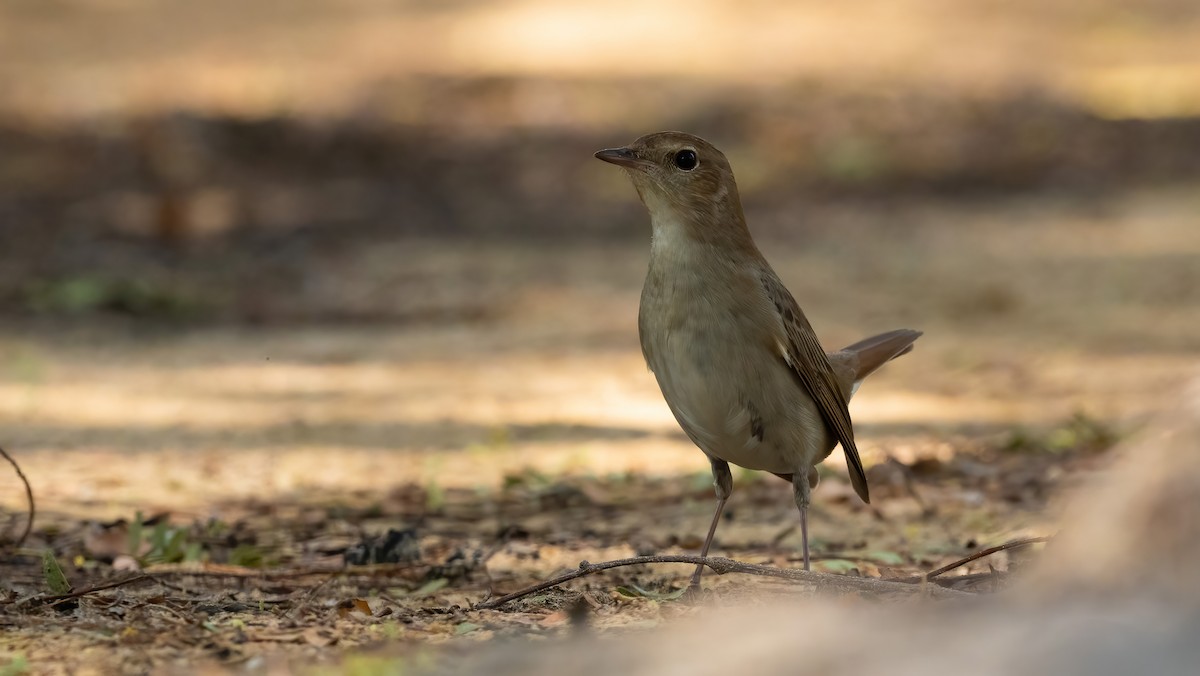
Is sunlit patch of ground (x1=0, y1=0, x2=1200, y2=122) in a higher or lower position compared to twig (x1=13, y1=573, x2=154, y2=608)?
higher

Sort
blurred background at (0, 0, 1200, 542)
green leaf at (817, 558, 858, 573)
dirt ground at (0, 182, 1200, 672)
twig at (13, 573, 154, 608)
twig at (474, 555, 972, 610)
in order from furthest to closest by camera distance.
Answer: blurred background at (0, 0, 1200, 542)
green leaf at (817, 558, 858, 573)
dirt ground at (0, 182, 1200, 672)
twig at (13, 573, 154, 608)
twig at (474, 555, 972, 610)

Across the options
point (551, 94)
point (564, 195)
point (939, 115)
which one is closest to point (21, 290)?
point (564, 195)

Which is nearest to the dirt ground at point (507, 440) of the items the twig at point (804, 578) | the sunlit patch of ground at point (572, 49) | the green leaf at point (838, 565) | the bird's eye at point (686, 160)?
the green leaf at point (838, 565)

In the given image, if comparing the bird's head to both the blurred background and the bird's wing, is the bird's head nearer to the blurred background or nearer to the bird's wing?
the bird's wing

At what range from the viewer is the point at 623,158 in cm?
490

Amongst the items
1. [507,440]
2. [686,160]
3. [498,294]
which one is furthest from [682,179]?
[498,294]

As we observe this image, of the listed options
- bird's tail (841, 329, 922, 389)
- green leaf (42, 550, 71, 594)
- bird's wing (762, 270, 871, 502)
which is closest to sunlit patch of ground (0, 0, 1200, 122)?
bird's tail (841, 329, 922, 389)

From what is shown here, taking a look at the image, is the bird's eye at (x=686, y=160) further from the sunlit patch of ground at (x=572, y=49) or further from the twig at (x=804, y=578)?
the sunlit patch of ground at (x=572, y=49)

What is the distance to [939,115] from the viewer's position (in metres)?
16.8

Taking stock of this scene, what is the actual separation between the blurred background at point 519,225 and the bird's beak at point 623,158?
5.86ft

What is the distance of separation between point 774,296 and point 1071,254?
8.33 m

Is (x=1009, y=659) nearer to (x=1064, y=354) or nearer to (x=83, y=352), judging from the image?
(x=1064, y=354)

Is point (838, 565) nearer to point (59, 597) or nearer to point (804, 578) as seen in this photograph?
point (804, 578)

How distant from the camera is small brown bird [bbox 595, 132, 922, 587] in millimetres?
4613
